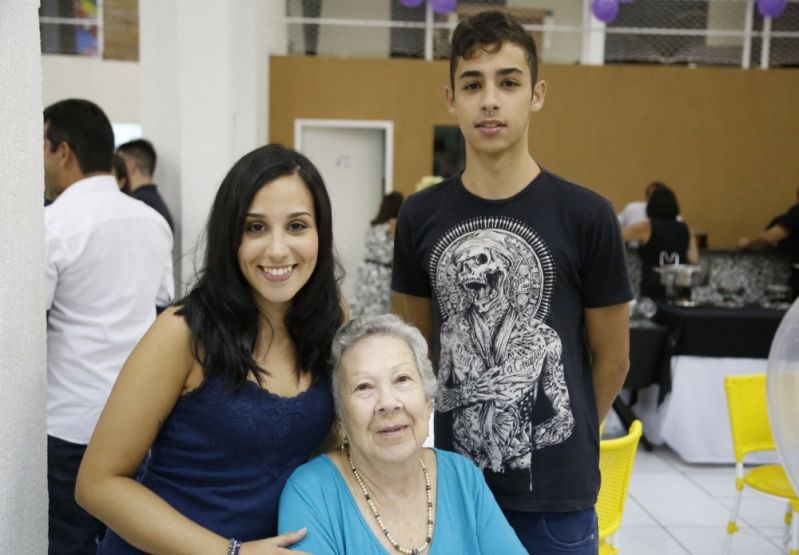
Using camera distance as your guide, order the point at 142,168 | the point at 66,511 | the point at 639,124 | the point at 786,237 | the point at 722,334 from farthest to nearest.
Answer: the point at 639,124 < the point at 786,237 < the point at 722,334 < the point at 142,168 < the point at 66,511

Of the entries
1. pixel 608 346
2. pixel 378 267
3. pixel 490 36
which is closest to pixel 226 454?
pixel 608 346

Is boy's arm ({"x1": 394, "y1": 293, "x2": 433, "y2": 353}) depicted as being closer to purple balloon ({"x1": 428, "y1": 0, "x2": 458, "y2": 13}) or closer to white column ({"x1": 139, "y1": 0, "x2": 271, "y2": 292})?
white column ({"x1": 139, "y1": 0, "x2": 271, "y2": 292})

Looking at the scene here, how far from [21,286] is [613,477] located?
191 cm

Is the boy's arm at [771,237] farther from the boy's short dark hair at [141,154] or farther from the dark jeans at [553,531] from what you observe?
the dark jeans at [553,531]

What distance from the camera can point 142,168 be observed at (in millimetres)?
4355

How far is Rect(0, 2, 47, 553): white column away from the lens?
1115mm

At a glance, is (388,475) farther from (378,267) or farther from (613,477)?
(378,267)

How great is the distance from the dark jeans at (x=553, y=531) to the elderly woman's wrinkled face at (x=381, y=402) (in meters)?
0.30

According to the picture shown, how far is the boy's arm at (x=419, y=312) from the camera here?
1825mm

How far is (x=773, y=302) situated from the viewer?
19.1ft

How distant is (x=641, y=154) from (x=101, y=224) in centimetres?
741

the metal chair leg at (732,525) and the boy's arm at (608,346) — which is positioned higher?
the boy's arm at (608,346)

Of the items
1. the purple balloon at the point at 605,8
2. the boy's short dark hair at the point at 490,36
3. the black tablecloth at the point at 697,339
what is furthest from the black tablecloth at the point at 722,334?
the boy's short dark hair at the point at 490,36

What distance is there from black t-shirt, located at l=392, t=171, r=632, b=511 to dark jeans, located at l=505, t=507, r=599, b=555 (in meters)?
0.03
